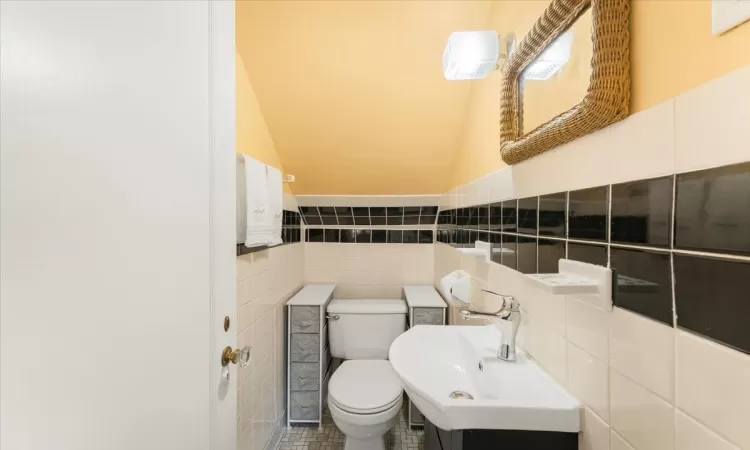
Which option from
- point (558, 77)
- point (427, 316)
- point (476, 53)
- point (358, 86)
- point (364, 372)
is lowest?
point (364, 372)

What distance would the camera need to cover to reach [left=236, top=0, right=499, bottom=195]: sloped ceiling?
5.31 feet

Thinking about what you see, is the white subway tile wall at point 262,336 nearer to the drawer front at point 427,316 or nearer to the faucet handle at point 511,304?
the drawer front at point 427,316

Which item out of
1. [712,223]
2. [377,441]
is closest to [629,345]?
[712,223]

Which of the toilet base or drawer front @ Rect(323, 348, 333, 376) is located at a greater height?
drawer front @ Rect(323, 348, 333, 376)

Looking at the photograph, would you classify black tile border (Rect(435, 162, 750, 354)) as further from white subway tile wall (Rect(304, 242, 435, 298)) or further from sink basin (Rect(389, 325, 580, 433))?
white subway tile wall (Rect(304, 242, 435, 298))

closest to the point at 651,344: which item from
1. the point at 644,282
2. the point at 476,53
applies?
the point at 644,282

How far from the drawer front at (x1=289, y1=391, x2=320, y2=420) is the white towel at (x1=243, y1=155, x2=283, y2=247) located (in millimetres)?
1099

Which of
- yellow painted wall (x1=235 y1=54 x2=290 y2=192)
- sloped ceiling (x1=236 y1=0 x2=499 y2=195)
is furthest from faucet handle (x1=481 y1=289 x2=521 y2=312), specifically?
yellow painted wall (x1=235 y1=54 x2=290 y2=192)

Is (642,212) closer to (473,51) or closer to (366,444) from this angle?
(473,51)

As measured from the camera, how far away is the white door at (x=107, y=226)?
0.41 m

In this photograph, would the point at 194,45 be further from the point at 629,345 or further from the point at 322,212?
the point at 322,212

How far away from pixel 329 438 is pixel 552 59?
2.27 metres

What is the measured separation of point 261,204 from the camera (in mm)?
1589

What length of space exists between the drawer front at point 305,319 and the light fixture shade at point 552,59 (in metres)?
1.75
